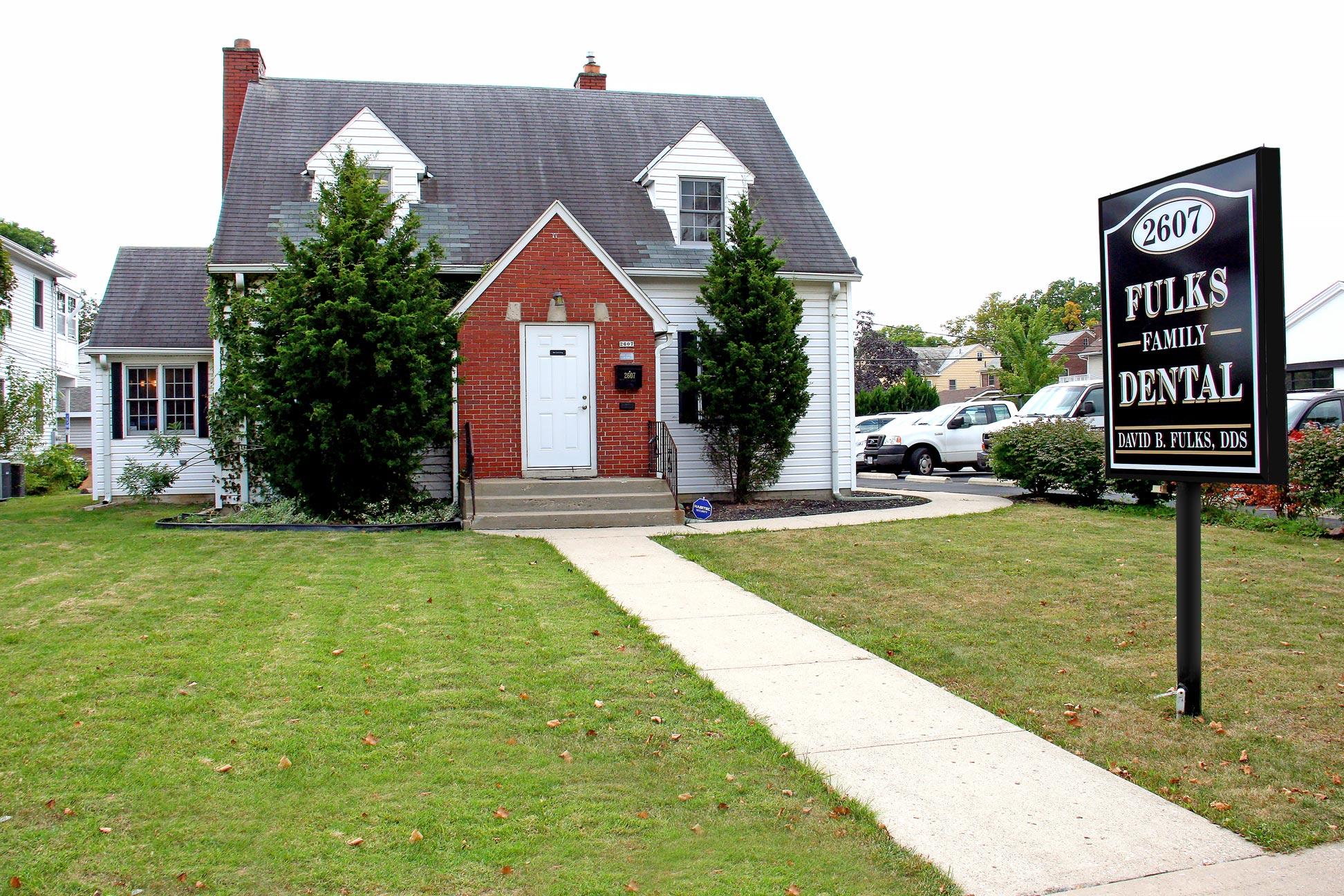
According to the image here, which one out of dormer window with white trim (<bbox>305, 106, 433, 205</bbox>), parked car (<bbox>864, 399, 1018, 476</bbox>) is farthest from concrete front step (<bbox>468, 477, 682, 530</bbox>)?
parked car (<bbox>864, 399, 1018, 476</bbox>)

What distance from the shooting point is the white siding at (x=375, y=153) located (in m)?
17.0

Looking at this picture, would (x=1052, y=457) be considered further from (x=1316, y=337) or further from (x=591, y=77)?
(x=1316, y=337)

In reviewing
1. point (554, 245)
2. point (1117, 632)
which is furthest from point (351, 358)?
point (1117, 632)

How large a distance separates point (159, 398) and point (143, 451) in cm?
100

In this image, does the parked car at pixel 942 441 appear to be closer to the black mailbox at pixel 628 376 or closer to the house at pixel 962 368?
the black mailbox at pixel 628 376

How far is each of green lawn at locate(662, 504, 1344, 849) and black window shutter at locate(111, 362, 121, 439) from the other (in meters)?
11.9

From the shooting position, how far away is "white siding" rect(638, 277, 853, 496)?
1678cm

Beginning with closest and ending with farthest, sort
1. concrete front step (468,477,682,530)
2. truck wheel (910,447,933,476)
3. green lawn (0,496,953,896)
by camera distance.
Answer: green lawn (0,496,953,896) → concrete front step (468,477,682,530) → truck wheel (910,447,933,476)

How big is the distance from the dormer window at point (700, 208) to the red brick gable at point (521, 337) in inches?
113

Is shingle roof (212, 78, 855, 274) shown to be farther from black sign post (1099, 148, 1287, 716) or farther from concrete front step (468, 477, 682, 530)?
black sign post (1099, 148, 1287, 716)

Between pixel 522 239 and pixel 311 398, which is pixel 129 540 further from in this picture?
pixel 522 239

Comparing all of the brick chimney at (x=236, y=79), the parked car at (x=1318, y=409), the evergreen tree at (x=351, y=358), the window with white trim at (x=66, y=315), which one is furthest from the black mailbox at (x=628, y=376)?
the window with white trim at (x=66, y=315)

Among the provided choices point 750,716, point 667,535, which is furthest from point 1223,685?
point 667,535

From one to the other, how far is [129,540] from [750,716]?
30.5 ft
